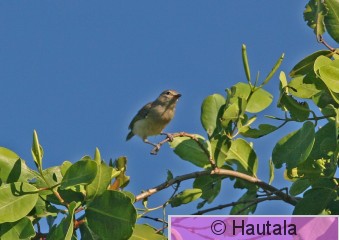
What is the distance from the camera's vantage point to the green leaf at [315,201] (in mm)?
3010

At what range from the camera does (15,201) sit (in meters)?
2.78

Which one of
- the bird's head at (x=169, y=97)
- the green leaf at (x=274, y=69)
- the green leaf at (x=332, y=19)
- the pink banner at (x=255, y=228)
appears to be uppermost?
the green leaf at (x=332, y=19)

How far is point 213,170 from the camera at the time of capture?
128 inches

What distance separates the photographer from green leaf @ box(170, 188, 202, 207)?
3.19 meters

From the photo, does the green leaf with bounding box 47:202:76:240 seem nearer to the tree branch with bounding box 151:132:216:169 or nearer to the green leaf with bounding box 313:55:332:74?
the tree branch with bounding box 151:132:216:169

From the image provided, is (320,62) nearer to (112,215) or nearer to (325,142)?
(325,142)

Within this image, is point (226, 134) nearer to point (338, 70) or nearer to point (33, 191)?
point (338, 70)

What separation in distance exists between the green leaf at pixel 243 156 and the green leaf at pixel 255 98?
0.14 m

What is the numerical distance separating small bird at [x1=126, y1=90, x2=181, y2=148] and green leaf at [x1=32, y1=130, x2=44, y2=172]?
4.26 m

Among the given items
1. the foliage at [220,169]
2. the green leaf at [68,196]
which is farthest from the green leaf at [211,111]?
the green leaf at [68,196]

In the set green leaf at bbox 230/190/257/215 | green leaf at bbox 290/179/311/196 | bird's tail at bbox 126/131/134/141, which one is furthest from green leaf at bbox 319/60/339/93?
bird's tail at bbox 126/131/134/141

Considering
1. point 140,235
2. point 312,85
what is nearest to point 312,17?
point 312,85

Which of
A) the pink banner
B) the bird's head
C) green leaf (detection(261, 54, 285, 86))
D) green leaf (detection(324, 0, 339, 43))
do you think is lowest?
the pink banner

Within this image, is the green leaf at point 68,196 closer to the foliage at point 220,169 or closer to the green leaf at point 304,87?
the foliage at point 220,169
